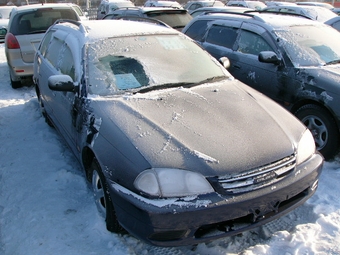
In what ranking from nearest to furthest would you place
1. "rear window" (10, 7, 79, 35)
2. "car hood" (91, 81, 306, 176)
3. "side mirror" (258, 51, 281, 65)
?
"car hood" (91, 81, 306, 176) < "side mirror" (258, 51, 281, 65) < "rear window" (10, 7, 79, 35)

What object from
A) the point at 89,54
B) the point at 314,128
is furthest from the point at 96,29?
the point at 314,128

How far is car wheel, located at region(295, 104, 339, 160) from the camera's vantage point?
398cm

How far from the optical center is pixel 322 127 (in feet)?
13.4

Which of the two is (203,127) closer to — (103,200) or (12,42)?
(103,200)

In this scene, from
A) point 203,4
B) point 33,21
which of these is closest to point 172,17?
point 33,21

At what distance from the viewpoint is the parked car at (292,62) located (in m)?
4.05

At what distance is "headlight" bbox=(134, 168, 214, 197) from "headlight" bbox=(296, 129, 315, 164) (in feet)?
2.92

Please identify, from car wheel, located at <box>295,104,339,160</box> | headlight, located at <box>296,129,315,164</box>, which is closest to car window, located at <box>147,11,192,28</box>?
car wheel, located at <box>295,104,339,160</box>

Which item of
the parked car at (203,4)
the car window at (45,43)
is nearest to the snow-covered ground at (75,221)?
the car window at (45,43)

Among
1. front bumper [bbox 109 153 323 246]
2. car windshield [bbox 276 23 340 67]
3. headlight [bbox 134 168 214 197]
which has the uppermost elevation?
car windshield [bbox 276 23 340 67]

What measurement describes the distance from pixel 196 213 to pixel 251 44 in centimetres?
364

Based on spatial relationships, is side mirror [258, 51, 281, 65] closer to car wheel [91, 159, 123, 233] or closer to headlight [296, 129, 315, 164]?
headlight [296, 129, 315, 164]

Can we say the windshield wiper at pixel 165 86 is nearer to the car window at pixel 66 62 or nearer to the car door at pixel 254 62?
the car window at pixel 66 62

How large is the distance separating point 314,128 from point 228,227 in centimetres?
239
